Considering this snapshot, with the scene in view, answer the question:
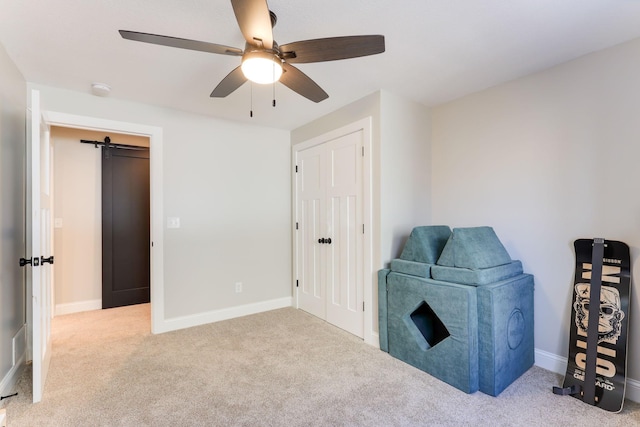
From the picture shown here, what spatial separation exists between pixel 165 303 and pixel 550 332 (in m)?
3.43

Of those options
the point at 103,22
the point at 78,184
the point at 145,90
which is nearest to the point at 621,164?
the point at 103,22

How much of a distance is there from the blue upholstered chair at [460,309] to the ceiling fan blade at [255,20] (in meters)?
1.81

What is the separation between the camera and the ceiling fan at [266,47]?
1331 mm

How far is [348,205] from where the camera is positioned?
3117 mm

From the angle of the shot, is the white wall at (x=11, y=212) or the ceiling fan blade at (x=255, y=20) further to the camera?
the white wall at (x=11, y=212)

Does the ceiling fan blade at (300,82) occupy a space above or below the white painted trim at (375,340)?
above

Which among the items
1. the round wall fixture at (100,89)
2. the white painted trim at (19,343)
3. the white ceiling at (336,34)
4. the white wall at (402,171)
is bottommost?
the white painted trim at (19,343)

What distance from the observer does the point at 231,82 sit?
192 centimetres

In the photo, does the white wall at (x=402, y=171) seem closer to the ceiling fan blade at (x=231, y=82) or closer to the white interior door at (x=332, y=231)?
the white interior door at (x=332, y=231)

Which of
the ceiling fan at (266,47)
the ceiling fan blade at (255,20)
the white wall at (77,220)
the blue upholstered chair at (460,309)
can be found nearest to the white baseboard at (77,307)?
the white wall at (77,220)

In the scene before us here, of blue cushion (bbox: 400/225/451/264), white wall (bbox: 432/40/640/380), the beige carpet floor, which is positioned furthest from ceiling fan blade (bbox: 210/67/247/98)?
white wall (bbox: 432/40/640/380)

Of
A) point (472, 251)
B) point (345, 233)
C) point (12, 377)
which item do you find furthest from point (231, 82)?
point (12, 377)

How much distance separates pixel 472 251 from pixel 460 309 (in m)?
0.42

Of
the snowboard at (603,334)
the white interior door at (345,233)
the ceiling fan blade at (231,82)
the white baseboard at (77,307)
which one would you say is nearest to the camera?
the ceiling fan blade at (231,82)
